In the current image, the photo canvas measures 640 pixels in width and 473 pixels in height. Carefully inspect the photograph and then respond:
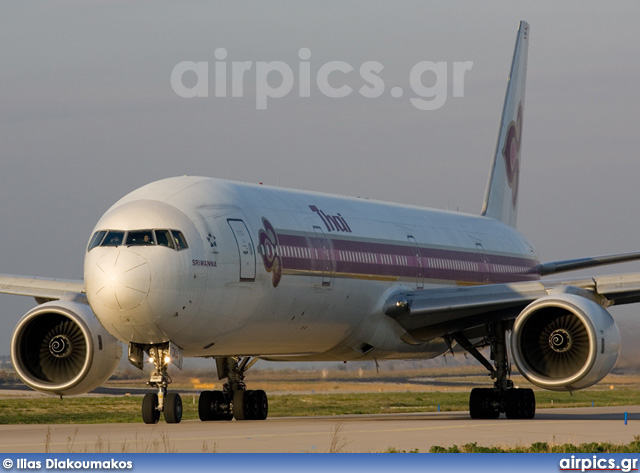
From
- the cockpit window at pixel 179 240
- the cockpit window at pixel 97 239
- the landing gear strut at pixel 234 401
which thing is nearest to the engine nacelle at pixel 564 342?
the landing gear strut at pixel 234 401

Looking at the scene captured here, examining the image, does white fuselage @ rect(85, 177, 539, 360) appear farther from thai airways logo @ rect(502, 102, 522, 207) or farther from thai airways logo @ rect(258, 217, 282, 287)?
thai airways logo @ rect(502, 102, 522, 207)

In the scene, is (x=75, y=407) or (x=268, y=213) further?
(x=75, y=407)

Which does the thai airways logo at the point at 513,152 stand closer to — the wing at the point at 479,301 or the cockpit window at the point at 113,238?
the wing at the point at 479,301

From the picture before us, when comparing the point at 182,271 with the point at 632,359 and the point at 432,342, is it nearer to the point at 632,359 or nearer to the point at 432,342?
the point at 432,342

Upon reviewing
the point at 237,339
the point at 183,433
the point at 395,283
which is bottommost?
the point at 183,433

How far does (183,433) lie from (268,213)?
5.48m

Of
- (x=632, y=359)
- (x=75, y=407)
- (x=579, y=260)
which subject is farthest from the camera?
(x=632, y=359)

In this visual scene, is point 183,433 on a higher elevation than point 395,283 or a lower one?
lower

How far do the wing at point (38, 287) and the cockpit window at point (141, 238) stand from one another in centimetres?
450

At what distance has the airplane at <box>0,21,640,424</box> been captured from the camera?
2088cm

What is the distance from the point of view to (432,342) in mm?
29094

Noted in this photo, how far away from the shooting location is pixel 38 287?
2569 centimetres

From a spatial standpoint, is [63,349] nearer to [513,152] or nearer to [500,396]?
[500,396]

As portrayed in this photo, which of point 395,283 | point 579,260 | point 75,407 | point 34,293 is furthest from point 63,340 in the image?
point 579,260
